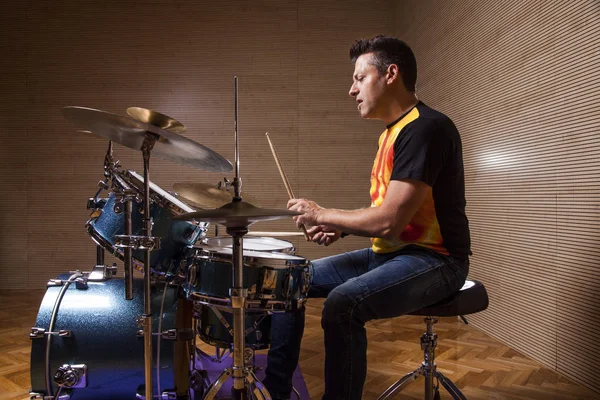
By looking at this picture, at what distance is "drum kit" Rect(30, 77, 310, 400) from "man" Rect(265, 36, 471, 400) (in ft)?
0.62

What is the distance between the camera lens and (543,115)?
2621 millimetres

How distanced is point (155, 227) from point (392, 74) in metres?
1.08

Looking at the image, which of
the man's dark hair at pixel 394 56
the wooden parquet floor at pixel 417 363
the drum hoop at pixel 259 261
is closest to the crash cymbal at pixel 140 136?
the drum hoop at pixel 259 261

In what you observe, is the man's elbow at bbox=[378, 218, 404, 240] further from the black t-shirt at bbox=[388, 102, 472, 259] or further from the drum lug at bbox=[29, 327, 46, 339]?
the drum lug at bbox=[29, 327, 46, 339]

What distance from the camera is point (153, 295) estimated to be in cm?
201

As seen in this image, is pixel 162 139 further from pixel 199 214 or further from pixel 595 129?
pixel 595 129

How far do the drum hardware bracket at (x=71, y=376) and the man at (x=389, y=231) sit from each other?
71 centimetres

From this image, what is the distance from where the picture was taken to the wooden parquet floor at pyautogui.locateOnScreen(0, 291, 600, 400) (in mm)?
2297

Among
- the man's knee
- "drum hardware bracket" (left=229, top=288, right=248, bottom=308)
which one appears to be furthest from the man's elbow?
"drum hardware bracket" (left=229, top=288, right=248, bottom=308)

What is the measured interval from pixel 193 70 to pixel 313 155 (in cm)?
145

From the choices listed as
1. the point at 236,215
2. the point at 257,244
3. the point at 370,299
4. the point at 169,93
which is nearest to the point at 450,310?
the point at 370,299

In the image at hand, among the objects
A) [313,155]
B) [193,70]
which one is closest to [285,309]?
[313,155]

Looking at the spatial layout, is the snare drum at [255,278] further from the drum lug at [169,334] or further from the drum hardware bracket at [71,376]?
the drum hardware bracket at [71,376]

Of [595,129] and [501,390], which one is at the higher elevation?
[595,129]
